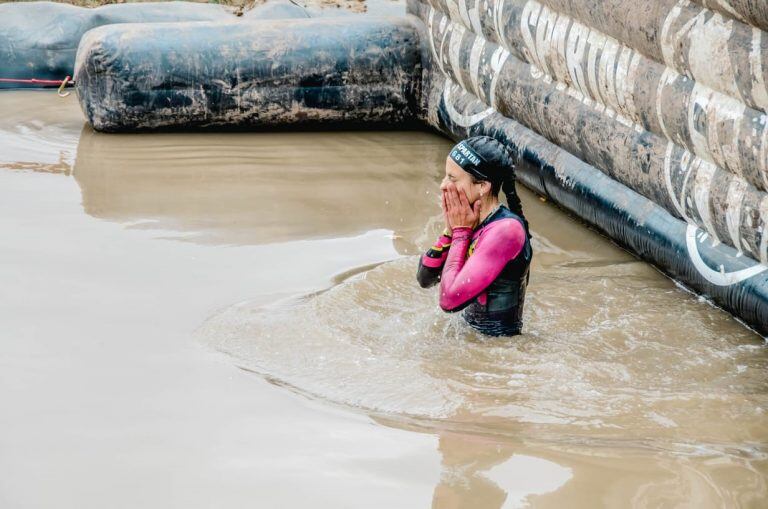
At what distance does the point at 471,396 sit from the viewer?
3.39 metres

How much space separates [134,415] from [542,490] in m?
1.20

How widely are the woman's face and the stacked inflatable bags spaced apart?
39.8 inches

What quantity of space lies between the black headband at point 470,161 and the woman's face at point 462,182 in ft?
0.05

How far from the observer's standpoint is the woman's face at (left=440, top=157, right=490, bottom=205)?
12.0 feet

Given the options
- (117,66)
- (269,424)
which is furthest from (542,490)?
(117,66)

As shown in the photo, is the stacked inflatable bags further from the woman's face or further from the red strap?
the red strap

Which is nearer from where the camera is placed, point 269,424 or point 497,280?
point 269,424

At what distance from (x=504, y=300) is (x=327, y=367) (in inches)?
26.4

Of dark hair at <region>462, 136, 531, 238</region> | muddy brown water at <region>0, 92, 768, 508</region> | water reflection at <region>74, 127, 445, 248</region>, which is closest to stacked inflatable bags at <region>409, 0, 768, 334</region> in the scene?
muddy brown water at <region>0, 92, 768, 508</region>

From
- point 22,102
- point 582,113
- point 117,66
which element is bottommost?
point 22,102

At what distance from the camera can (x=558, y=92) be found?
17.6 feet

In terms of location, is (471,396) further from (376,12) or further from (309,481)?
(376,12)

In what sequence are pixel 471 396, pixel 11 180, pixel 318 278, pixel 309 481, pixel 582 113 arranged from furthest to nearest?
pixel 11 180 < pixel 582 113 < pixel 318 278 < pixel 471 396 < pixel 309 481

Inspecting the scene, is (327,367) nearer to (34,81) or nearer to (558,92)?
(558,92)
